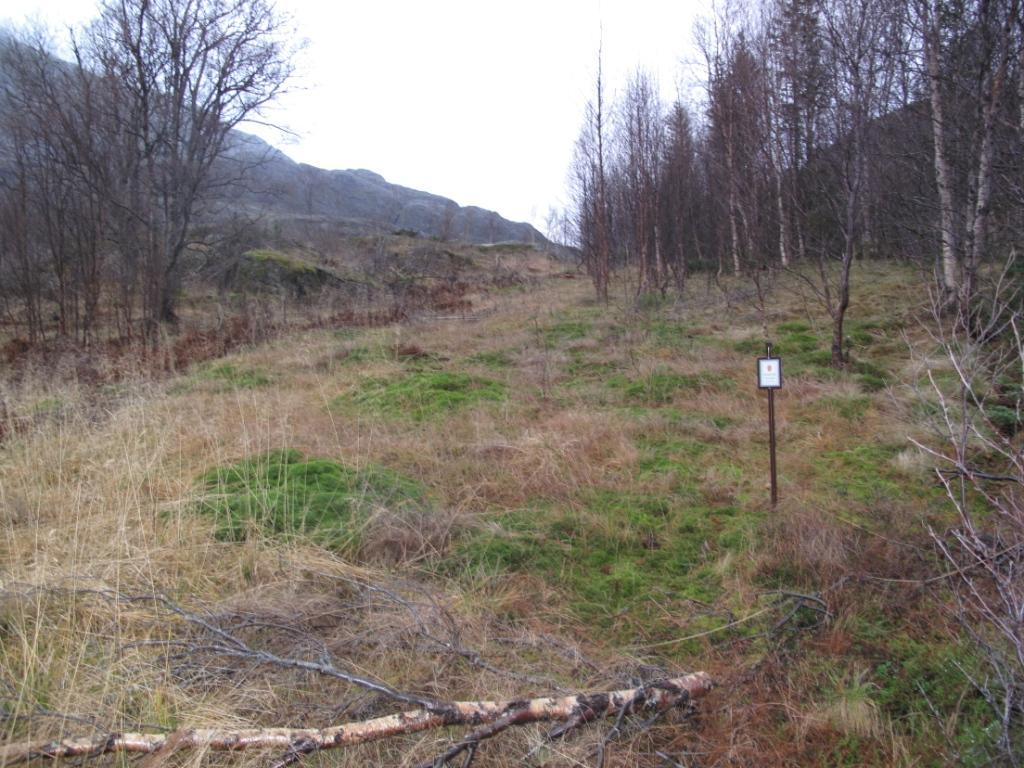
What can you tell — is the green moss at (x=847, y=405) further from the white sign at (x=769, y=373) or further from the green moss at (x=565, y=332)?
the green moss at (x=565, y=332)

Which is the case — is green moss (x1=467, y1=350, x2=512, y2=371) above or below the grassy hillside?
above

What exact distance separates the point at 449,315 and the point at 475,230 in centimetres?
3877

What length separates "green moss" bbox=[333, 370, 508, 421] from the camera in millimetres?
6543

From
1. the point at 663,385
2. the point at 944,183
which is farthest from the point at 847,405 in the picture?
the point at 944,183

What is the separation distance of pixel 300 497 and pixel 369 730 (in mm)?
2229

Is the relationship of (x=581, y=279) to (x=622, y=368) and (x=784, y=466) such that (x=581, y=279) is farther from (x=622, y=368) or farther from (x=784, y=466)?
(x=784, y=466)

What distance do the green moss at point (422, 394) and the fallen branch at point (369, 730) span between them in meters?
4.25

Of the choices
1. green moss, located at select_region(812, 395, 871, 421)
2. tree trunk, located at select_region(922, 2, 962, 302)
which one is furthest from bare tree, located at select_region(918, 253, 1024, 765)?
tree trunk, located at select_region(922, 2, 962, 302)

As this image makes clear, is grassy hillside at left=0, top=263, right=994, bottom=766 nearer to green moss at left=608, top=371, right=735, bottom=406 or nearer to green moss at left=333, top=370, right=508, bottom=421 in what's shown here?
green moss at left=333, top=370, right=508, bottom=421

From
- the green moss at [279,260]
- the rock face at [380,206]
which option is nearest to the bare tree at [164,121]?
the green moss at [279,260]

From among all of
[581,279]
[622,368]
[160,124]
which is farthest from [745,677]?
[581,279]

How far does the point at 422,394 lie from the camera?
699 centimetres

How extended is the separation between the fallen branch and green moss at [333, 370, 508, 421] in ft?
14.0

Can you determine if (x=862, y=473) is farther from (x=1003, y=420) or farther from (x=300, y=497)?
(x=300, y=497)
